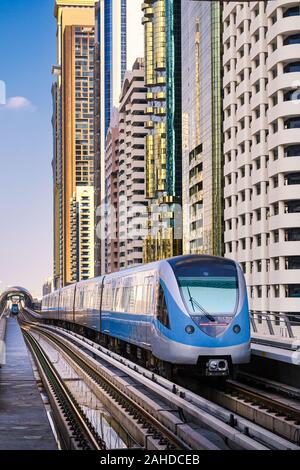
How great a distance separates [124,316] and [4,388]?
7590 mm

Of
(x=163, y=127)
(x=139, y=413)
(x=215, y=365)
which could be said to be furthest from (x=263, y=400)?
(x=163, y=127)

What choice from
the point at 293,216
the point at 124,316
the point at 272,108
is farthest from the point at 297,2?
the point at 124,316

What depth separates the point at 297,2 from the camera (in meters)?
73.9

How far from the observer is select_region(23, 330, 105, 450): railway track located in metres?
15.0

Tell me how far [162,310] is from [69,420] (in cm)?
507

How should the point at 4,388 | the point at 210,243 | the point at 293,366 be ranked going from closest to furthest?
the point at 293,366, the point at 4,388, the point at 210,243

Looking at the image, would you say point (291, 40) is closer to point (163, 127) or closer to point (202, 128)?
point (202, 128)

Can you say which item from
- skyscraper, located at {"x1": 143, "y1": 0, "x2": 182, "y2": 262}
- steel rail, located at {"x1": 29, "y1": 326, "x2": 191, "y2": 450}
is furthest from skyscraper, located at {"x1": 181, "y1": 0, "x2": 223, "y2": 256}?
steel rail, located at {"x1": 29, "y1": 326, "x2": 191, "y2": 450}

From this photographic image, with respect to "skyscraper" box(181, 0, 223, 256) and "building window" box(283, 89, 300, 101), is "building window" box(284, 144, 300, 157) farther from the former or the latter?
"skyscraper" box(181, 0, 223, 256)

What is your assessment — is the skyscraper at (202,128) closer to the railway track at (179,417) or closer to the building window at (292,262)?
the building window at (292,262)

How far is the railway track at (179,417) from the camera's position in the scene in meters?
13.9

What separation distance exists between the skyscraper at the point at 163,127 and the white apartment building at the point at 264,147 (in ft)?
129

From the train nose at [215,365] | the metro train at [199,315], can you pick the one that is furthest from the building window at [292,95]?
the train nose at [215,365]
